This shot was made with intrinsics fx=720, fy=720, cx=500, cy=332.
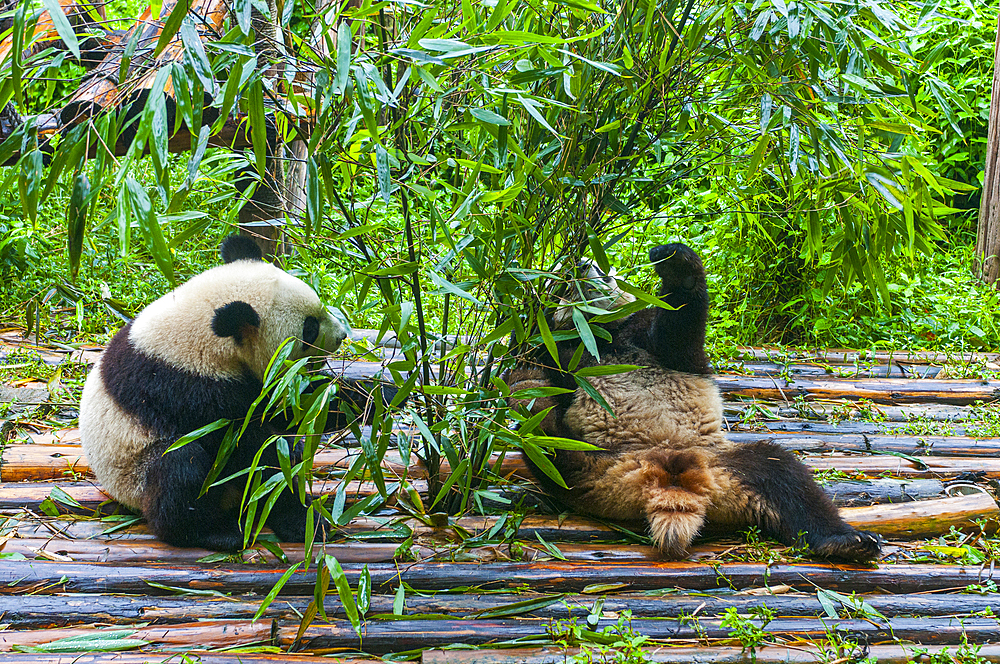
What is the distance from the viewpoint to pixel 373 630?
187cm

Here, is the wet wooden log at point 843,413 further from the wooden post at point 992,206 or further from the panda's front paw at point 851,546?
the wooden post at point 992,206

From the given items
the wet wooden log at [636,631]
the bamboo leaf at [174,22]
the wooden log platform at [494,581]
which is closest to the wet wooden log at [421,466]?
the wooden log platform at [494,581]

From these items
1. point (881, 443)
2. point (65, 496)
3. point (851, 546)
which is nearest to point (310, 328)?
point (65, 496)

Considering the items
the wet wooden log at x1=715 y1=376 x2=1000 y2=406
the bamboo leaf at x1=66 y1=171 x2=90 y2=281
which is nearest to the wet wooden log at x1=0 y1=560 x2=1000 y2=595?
the bamboo leaf at x1=66 y1=171 x2=90 y2=281

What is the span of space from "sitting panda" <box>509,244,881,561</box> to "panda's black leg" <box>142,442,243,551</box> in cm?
104

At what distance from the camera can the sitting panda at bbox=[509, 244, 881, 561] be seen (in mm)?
2299

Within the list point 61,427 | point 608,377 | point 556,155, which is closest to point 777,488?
point 608,377

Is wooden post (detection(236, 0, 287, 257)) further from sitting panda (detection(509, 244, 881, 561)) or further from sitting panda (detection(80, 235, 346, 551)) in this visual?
sitting panda (detection(509, 244, 881, 561))

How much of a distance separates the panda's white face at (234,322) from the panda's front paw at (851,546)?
1.68m

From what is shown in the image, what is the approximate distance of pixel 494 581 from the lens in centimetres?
210

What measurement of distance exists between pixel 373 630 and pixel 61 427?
2023 millimetres

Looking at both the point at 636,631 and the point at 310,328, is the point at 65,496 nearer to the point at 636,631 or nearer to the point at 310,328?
the point at 310,328

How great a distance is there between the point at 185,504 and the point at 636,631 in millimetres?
1387

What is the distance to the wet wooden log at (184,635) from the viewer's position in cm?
180
